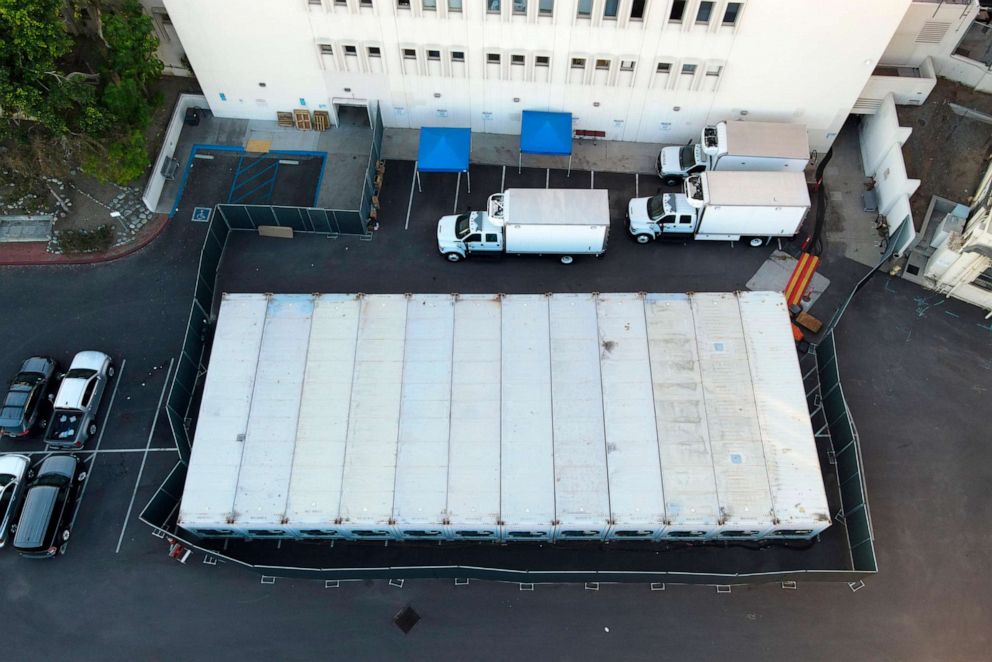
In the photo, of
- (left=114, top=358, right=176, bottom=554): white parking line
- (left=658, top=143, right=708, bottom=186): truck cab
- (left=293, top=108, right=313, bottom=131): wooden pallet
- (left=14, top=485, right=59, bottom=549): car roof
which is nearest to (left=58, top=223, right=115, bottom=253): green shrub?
(left=114, top=358, right=176, bottom=554): white parking line

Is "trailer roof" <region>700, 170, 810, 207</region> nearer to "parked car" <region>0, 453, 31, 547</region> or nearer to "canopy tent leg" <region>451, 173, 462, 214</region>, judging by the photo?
"canopy tent leg" <region>451, 173, 462, 214</region>

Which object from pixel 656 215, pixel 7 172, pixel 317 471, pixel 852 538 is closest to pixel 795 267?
pixel 656 215

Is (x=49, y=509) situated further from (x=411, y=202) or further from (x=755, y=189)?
(x=755, y=189)

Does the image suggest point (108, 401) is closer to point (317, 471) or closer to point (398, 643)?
point (317, 471)

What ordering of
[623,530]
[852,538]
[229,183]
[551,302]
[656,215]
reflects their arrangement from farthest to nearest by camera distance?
[229,183]
[656,215]
[551,302]
[852,538]
[623,530]

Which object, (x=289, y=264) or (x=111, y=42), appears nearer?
(x=111, y=42)

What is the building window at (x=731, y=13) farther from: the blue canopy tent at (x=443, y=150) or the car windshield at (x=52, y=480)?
the car windshield at (x=52, y=480)

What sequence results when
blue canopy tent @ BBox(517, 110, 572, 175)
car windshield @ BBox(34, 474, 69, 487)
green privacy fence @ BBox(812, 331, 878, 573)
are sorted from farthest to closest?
1. blue canopy tent @ BBox(517, 110, 572, 175)
2. car windshield @ BBox(34, 474, 69, 487)
3. green privacy fence @ BBox(812, 331, 878, 573)
